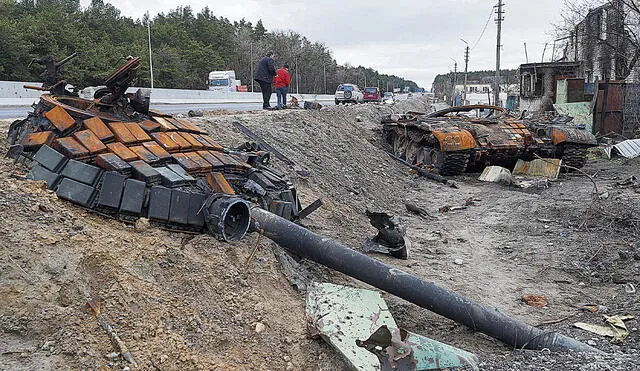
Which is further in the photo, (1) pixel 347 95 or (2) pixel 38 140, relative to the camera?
(1) pixel 347 95

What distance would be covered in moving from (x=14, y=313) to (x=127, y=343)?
68 centimetres

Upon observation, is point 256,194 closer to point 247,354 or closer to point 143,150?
point 143,150

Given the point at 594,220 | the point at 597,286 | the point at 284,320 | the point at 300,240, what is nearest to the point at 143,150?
the point at 300,240

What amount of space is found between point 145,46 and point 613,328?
47.0m

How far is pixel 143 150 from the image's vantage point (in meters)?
5.39

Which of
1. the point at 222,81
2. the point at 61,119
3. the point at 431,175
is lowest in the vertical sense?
the point at 431,175

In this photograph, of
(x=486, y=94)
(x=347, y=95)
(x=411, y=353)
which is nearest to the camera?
(x=411, y=353)

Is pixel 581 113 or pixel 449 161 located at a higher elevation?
pixel 581 113

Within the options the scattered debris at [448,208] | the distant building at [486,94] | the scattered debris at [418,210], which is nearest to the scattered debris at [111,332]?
the scattered debris at [418,210]

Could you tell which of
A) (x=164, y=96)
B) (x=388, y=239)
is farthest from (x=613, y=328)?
(x=164, y=96)

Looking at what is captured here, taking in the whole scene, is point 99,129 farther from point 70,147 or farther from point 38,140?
point 38,140

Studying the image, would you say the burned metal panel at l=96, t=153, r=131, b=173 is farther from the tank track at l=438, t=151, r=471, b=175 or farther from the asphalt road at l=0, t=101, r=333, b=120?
the tank track at l=438, t=151, r=471, b=175

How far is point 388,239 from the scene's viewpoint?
7.08m

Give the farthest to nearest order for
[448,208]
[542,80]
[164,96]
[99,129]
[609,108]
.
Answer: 1. [164,96]
2. [542,80]
3. [609,108]
4. [448,208]
5. [99,129]
